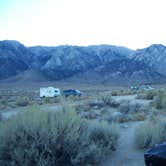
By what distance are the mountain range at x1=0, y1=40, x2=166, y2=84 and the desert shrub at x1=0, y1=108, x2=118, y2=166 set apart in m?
107

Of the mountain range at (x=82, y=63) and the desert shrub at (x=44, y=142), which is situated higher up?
the desert shrub at (x=44, y=142)

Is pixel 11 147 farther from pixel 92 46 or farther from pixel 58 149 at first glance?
pixel 92 46

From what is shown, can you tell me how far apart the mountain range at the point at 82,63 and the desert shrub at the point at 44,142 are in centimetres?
10735

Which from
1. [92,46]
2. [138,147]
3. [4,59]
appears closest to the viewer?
[138,147]

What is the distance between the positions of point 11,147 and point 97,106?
18.2 m

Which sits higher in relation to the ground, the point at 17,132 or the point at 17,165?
the point at 17,132

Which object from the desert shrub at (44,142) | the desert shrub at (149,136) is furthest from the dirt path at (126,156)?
the desert shrub at (44,142)

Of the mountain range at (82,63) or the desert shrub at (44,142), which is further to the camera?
the mountain range at (82,63)

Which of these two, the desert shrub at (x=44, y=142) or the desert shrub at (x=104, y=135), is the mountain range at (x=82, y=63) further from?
the desert shrub at (x=44, y=142)

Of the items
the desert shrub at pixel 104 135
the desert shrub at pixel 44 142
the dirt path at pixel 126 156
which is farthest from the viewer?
the desert shrub at pixel 104 135

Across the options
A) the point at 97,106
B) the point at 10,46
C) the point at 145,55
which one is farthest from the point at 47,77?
the point at 97,106

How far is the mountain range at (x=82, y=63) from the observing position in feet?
397

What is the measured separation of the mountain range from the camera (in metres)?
121

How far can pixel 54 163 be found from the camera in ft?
24.0
